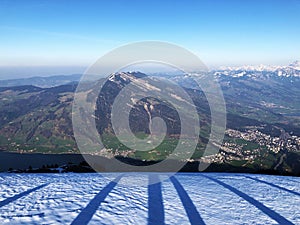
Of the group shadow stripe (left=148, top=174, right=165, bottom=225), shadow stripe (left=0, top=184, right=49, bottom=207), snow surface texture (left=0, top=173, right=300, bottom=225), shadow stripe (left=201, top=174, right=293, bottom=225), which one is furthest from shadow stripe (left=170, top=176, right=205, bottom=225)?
shadow stripe (left=0, top=184, right=49, bottom=207)

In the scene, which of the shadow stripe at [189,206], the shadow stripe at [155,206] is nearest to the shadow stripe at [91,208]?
the shadow stripe at [155,206]

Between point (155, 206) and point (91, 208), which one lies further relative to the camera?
point (155, 206)

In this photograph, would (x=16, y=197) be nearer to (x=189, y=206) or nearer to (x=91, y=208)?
(x=91, y=208)

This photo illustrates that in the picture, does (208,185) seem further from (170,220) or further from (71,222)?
(71,222)

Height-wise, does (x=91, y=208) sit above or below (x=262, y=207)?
below

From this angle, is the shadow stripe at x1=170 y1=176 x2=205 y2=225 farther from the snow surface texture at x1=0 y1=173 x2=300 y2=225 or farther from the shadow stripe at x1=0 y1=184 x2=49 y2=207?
the shadow stripe at x1=0 y1=184 x2=49 y2=207

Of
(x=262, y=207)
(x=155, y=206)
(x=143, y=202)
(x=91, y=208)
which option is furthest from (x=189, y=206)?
(x=91, y=208)

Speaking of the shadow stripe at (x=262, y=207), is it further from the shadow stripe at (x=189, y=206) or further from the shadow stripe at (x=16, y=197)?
the shadow stripe at (x=16, y=197)

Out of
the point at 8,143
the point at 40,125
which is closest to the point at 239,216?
the point at 8,143
